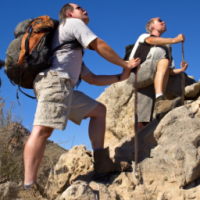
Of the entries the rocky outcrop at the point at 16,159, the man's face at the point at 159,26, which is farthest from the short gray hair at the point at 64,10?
the rocky outcrop at the point at 16,159

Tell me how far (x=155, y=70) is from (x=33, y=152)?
94.5 inches

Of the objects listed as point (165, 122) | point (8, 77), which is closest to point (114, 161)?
point (165, 122)

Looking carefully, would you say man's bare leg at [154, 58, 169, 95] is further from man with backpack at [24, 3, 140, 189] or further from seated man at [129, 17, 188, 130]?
man with backpack at [24, 3, 140, 189]

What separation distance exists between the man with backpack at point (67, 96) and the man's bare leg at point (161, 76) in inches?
33.9

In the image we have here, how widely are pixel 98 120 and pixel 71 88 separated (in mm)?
600

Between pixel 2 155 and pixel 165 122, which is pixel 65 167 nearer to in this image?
pixel 165 122

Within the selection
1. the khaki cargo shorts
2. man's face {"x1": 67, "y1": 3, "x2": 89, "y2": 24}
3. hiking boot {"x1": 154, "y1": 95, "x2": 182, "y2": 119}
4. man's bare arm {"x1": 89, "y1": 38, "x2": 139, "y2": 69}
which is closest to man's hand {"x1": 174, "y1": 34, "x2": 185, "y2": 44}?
hiking boot {"x1": 154, "y1": 95, "x2": 182, "y2": 119}

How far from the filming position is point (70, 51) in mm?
3162

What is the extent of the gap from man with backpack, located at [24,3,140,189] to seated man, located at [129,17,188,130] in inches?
33.7

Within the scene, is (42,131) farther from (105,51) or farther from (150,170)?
(150,170)

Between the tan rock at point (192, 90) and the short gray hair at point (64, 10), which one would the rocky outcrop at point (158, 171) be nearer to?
the tan rock at point (192, 90)

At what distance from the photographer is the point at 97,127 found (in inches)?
138

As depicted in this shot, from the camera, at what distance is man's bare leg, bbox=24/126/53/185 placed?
2.83 m

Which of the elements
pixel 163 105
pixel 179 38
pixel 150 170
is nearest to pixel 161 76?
pixel 163 105
